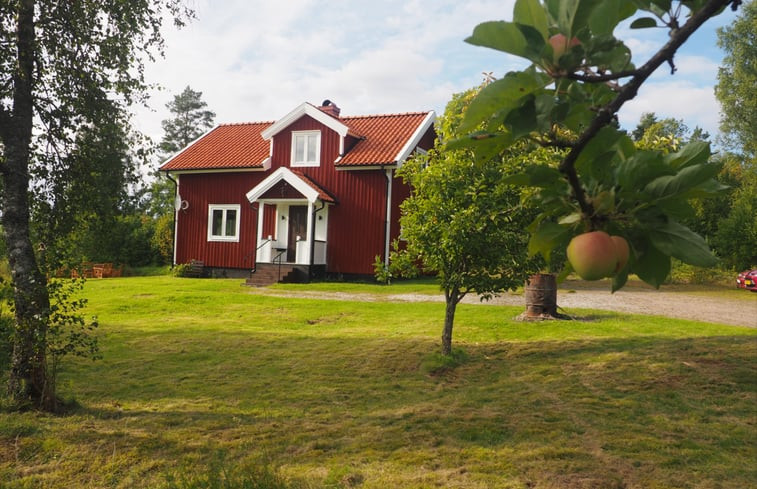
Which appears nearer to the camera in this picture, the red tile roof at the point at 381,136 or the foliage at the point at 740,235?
the red tile roof at the point at 381,136

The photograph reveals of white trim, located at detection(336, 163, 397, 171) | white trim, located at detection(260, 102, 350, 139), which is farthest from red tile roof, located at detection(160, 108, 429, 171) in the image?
white trim, located at detection(260, 102, 350, 139)

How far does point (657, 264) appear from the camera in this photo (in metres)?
0.84

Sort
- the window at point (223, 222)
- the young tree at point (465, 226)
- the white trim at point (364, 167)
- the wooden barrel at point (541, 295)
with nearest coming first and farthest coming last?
1. the young tree at point (465, 226)
2. the wooden barrel at point (541, 295)
3. the white trim at point (364, 167)
4. the window at point (223, 222)

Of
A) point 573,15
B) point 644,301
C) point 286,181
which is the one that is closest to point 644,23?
point 573,15

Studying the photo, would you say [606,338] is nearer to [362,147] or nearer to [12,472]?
[12,472]

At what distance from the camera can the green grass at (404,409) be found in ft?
14.2

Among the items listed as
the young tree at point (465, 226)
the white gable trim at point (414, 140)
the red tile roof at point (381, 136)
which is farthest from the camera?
the red tile roof at point (381, 136)

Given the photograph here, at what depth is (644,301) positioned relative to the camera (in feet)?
46.5

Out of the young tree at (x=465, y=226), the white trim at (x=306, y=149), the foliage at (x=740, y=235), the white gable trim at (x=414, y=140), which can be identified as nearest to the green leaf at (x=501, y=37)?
the young tree at (x=465, y=226)

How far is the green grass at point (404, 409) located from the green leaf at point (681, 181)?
3588 millimetres

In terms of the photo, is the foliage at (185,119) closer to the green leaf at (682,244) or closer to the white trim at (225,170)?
the white trim at (225,170)

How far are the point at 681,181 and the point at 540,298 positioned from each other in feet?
33.3

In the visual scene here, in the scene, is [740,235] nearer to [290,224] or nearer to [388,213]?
[388,213]

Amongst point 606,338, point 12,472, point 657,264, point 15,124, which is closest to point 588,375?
point 606,338
